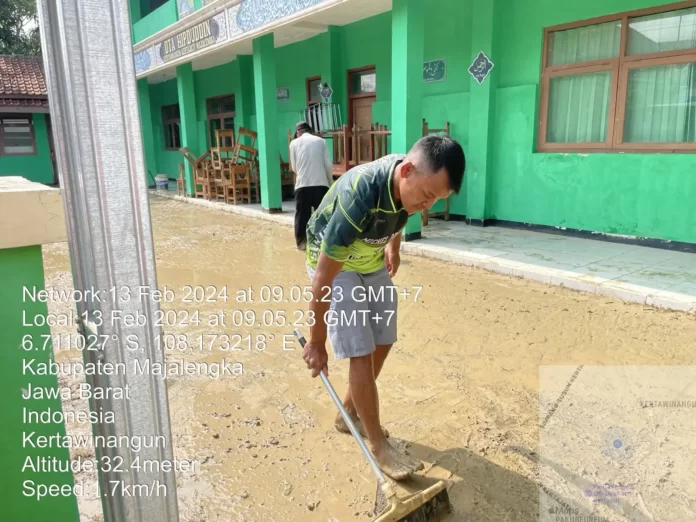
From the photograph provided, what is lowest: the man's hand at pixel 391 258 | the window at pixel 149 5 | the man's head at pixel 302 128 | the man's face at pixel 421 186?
the man's hand at pixel 391 258

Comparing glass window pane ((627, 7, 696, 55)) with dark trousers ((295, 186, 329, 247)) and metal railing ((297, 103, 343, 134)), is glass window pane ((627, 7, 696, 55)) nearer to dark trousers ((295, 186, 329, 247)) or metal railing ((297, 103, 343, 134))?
dark trousers ((295, 186, 329, 247))

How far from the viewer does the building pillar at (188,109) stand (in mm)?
11844

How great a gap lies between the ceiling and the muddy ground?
15.9 feet

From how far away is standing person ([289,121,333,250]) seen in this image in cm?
623

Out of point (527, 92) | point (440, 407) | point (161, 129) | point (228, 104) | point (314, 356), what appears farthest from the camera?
point (161, 129)

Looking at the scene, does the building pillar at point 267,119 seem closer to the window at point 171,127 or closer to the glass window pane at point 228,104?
the glass window pane at point 228,104

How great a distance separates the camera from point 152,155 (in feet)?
55.0

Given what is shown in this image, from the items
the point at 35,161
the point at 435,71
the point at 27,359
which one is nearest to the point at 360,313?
the point at 27,359

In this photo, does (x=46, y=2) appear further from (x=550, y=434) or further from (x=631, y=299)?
(x=631, y=299)

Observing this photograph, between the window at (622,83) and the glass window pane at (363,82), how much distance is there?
3.47 meters

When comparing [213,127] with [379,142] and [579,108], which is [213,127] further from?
[579,108]

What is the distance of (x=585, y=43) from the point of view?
6.18 meters

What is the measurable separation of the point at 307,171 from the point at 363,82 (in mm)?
3986

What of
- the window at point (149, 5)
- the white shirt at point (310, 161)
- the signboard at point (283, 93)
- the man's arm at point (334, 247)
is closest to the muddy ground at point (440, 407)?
the man's arm at point (334, 247)
